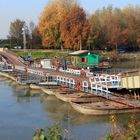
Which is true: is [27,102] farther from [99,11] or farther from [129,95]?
[99,11]

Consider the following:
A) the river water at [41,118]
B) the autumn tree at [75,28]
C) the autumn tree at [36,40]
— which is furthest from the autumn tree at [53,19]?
the river water at [41,118]

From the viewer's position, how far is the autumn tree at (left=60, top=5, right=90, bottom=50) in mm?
93125

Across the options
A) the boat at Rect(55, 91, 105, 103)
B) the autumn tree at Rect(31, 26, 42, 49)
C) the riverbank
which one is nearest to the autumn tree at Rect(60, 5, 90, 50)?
the autumn tree at Rect(31, 26, 42, 49)

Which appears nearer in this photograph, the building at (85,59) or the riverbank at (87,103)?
the riverbank at (87,103)

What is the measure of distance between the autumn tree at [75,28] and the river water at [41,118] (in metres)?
51.4

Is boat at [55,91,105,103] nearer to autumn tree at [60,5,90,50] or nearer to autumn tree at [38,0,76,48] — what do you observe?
autumn tree at [60,5,90,50]

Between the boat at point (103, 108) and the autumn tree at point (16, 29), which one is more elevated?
the autumn tree at point (16, 29)

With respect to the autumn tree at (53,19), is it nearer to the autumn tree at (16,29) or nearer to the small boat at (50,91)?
the autumn tree at (16,29)

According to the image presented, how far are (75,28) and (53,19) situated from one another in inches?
302

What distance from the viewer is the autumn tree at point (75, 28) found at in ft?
306

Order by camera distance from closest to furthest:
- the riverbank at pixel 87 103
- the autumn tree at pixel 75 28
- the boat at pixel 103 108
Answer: the boat at pixel 103 108 → the riverbank at pixel 87 103 → the autumn tree at pixel 75 28

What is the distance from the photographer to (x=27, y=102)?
38562 millimetres

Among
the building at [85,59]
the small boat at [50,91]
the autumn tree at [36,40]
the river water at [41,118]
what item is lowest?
the river water at [41,118]

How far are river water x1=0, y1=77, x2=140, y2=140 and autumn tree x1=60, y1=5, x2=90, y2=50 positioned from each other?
51400 millimetres
